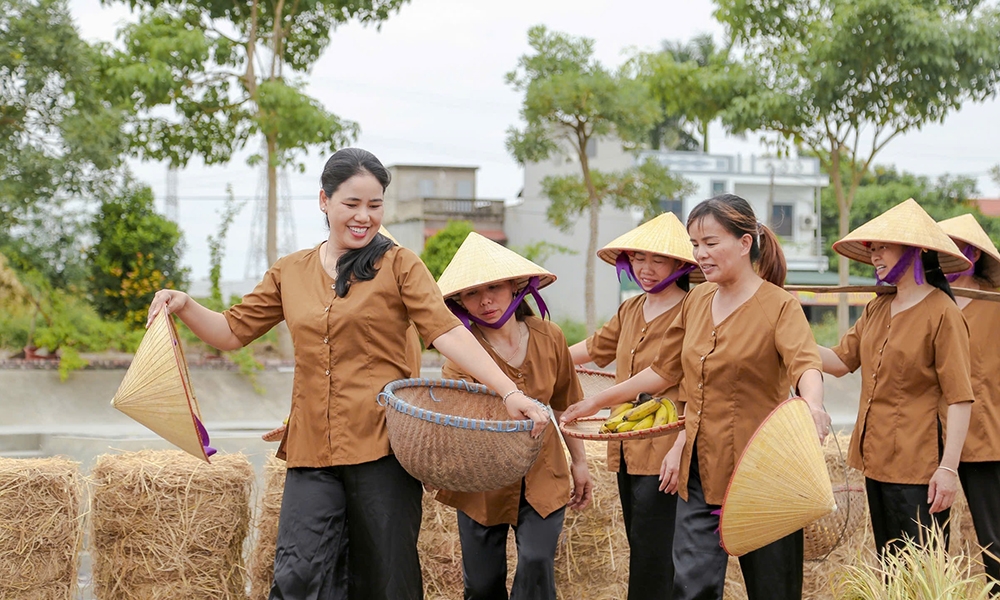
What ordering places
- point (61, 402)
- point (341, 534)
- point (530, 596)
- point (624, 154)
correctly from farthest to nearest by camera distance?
point (624, 154) < point (61, 402) < point (530, 596) < point (341, 534)

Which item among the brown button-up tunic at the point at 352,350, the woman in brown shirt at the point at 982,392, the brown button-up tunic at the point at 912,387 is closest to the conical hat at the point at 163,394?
the brown button-up tunic at the point at 352,350

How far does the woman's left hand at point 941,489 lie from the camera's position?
13.9 feet

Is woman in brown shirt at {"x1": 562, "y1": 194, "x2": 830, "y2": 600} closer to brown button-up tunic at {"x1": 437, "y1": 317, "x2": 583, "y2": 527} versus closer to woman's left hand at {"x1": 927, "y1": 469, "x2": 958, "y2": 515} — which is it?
brown button-up tunic at {"x1": 437, "y1": 317, "x2": 583, "y2": 527}

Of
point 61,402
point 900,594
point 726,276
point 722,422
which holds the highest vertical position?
point 726,276

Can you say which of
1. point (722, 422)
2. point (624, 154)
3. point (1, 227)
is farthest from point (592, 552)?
point (624, 154)

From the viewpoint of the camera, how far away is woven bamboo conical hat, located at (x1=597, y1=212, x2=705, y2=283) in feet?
15.4

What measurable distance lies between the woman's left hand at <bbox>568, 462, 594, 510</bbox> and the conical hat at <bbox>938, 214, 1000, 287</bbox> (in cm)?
217

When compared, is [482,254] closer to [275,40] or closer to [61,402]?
[61,402]

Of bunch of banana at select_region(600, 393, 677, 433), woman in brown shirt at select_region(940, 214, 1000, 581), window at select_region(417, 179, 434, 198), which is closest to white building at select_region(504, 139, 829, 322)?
window at select_region(417, 179, 434, 198)

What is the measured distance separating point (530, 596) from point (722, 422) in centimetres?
99

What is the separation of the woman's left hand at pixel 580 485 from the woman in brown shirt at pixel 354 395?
886mm

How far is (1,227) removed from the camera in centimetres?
1298

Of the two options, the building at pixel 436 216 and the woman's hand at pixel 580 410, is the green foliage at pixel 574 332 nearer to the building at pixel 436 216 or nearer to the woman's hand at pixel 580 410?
the building at pixel 436 216

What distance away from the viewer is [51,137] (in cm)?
1304
